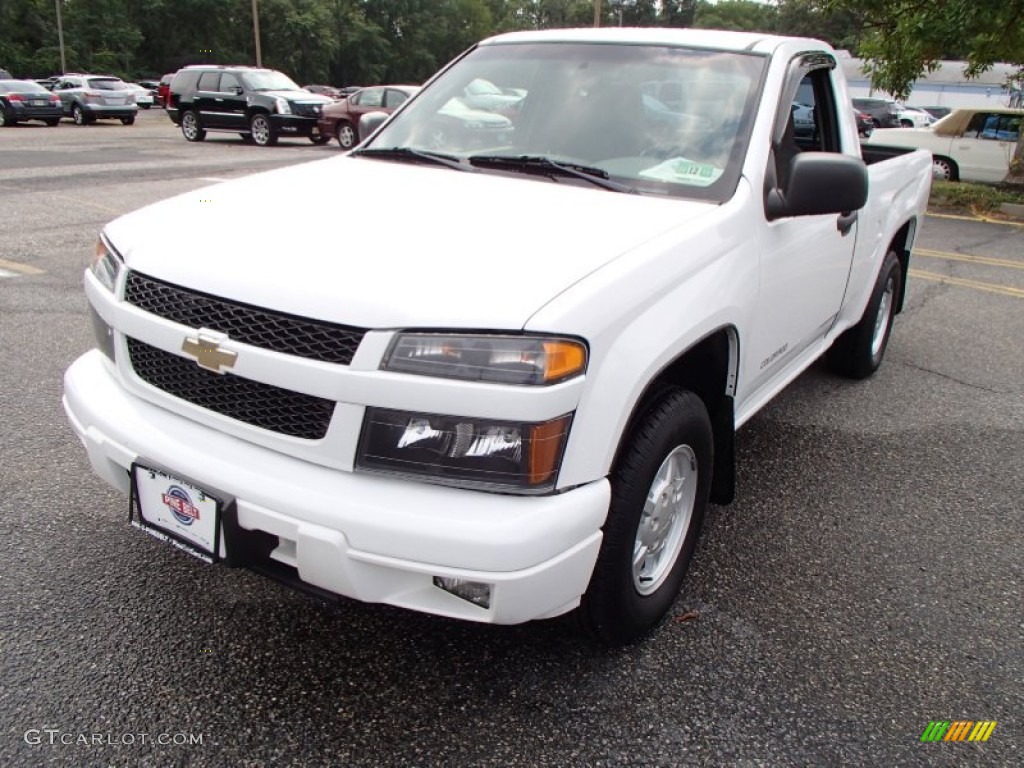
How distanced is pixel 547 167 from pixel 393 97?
Answer: 57.0 ft

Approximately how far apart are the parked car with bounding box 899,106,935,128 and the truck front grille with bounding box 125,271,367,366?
33.4 metres

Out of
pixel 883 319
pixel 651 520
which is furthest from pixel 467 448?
pixel 883 319

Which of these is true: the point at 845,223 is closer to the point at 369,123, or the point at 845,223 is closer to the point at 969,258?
the point at 369,123

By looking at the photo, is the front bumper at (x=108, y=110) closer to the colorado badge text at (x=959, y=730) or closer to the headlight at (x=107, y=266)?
the headlight at (x=107, y=266)

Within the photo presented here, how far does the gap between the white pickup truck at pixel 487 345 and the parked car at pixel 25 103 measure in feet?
90.0

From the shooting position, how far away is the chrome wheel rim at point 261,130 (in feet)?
67.0

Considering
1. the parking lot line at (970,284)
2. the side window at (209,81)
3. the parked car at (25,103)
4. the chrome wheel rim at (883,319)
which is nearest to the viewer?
the chrome wheel rim at (883,319)

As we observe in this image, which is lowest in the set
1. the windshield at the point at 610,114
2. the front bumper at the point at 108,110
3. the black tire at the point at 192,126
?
the front bumper at the point at 108,110

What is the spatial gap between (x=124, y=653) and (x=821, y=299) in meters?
2.94

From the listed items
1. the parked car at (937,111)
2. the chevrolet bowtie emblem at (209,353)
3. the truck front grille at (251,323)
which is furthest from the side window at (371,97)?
the parked car at (937,111)

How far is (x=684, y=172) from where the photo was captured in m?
2.91

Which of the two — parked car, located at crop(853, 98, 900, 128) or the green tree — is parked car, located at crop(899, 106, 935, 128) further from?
the green tree

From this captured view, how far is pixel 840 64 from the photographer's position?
4059 mm

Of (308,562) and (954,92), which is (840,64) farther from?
(954,92)
